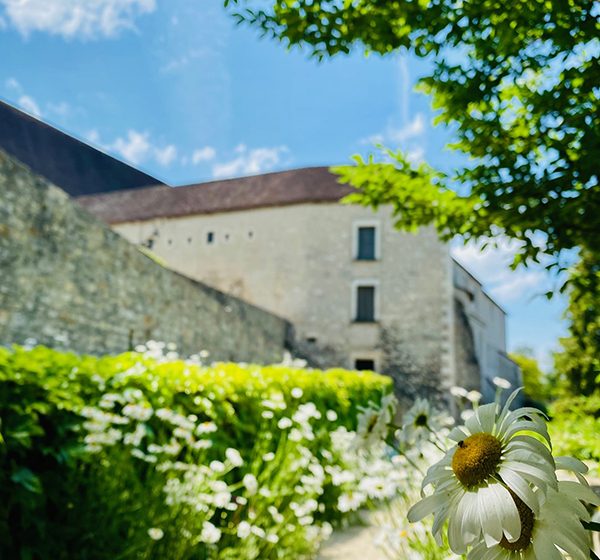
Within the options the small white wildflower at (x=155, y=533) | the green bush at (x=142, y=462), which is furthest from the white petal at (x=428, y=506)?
the small white wildflower at (x=155, y=533)

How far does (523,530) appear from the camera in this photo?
2.48 feet

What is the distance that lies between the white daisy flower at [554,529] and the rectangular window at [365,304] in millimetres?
15892

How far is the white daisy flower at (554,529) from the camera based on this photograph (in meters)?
0.70

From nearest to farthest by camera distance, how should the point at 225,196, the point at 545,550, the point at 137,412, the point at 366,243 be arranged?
the point at 545,550, the point at 137,412, the point at 366,243, the point at 225,196

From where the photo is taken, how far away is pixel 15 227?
6652mm

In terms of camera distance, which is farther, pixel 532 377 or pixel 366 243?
pixel 532 377

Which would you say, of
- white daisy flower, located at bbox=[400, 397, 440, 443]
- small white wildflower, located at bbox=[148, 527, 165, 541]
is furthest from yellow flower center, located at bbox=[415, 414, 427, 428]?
small white wildflower, located at bbox=[148, 527, 165, 541]

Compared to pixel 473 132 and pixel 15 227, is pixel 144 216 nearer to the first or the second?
pixel 15 227

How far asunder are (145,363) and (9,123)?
2.75 metres

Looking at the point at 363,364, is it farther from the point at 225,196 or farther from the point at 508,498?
the point at 508,498

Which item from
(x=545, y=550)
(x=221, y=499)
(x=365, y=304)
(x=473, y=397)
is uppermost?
(x=365, y=304)

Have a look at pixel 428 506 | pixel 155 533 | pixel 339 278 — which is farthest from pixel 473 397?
pixel 339 278

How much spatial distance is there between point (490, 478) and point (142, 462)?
2.73 meters

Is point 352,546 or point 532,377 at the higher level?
point 532,377
